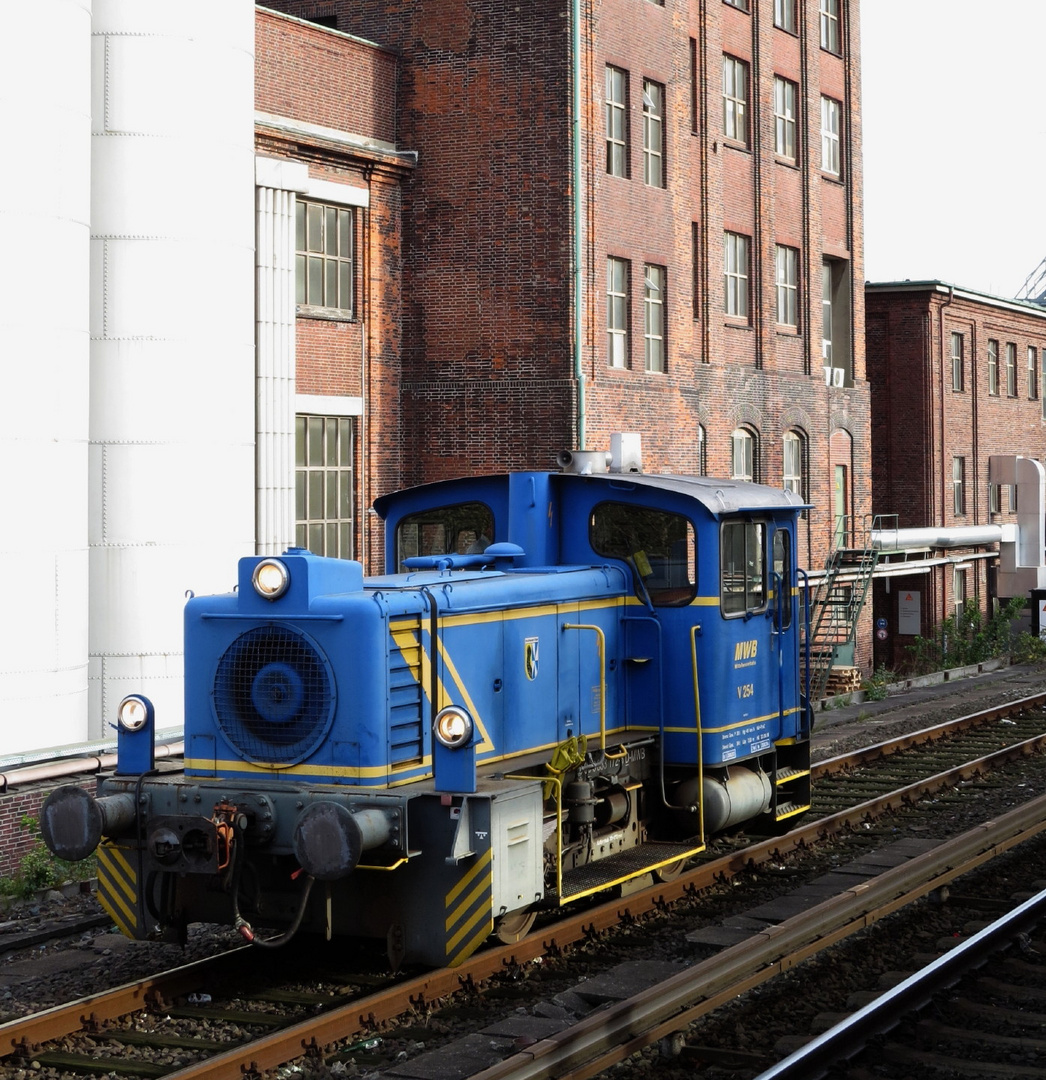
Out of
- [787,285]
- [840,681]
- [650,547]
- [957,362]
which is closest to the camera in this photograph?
[650,547]

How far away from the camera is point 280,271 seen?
21781 millimetres

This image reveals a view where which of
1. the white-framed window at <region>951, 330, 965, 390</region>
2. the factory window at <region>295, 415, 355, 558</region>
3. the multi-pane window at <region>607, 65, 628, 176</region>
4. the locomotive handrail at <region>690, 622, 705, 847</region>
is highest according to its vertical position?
the multi-pane window at <region>607, 65, 628, 176</region>

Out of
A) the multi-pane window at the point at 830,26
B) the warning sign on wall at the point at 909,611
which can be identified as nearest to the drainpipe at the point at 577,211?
the multi-pane window at the point at 830,26

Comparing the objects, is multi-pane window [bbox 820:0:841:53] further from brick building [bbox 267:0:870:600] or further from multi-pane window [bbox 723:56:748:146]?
multi-pane window [bbox 723:56:748:146]

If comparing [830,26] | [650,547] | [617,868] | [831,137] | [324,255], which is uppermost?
[830,26]

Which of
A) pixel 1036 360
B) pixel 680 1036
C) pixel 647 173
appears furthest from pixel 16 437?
pixel 1036 360

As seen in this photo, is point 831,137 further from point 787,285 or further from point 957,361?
point 957,361

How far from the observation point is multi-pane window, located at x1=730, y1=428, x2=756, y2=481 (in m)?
30.9

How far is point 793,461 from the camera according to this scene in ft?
111

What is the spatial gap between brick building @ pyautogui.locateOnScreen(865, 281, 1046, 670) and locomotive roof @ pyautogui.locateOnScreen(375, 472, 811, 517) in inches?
1058

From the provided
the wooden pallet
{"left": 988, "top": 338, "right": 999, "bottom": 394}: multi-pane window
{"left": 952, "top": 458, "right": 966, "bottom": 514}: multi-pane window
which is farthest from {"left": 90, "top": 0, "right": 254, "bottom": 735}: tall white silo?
{"left": 988, "top": 338, "right": 999, "bottom": 394}: multi-pane window

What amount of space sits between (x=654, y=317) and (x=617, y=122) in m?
3.42

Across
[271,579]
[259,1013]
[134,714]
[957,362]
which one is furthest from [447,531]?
[957,362]

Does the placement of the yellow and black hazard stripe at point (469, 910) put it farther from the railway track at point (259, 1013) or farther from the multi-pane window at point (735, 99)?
the multi-pane window at point (735, 99)
